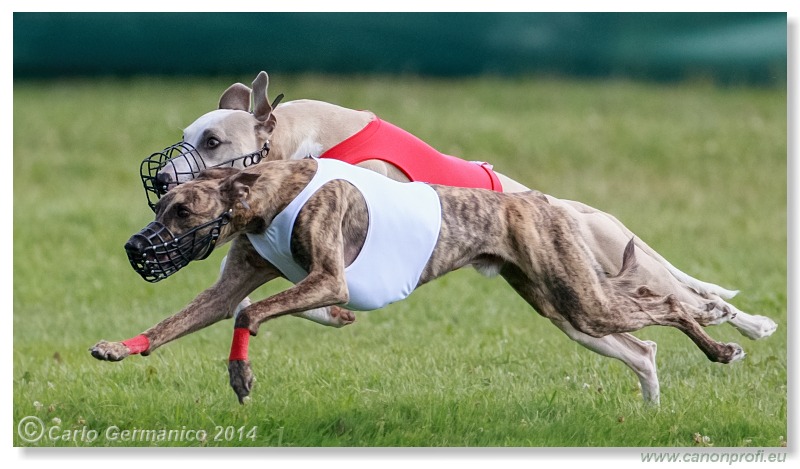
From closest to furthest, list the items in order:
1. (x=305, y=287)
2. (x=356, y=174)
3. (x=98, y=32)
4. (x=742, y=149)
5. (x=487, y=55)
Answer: (x=305, y=287), (x=356, y=174), (x=98, y=32), (x=487, y=55), (x=742, y=149)

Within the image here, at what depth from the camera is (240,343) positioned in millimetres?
4727

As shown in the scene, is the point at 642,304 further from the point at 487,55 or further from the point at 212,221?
the point at 487,55

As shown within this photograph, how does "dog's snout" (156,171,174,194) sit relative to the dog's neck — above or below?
below

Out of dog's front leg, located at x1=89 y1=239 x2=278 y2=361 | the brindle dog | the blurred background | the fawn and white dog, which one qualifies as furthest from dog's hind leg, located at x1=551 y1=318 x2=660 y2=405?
the blurred background

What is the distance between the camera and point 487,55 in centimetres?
1287

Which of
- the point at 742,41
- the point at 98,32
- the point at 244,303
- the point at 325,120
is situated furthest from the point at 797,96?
the point at 98,32

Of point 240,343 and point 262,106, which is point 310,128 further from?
point 240,343

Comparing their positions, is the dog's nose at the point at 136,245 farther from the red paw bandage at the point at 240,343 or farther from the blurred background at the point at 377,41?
the blurred background at the point at 377,41

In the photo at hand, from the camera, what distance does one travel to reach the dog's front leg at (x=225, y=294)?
5.16 metres

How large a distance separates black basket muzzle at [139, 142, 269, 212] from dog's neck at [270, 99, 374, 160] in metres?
0.12

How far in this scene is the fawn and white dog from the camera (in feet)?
18.4

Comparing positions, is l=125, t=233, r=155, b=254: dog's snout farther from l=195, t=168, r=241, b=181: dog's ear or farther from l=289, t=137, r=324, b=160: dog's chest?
l=289, t=137, r=324, b=160: dog's chest

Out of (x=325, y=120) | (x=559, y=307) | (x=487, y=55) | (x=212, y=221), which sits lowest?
(x=559, y=307)

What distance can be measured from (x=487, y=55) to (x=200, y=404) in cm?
779
